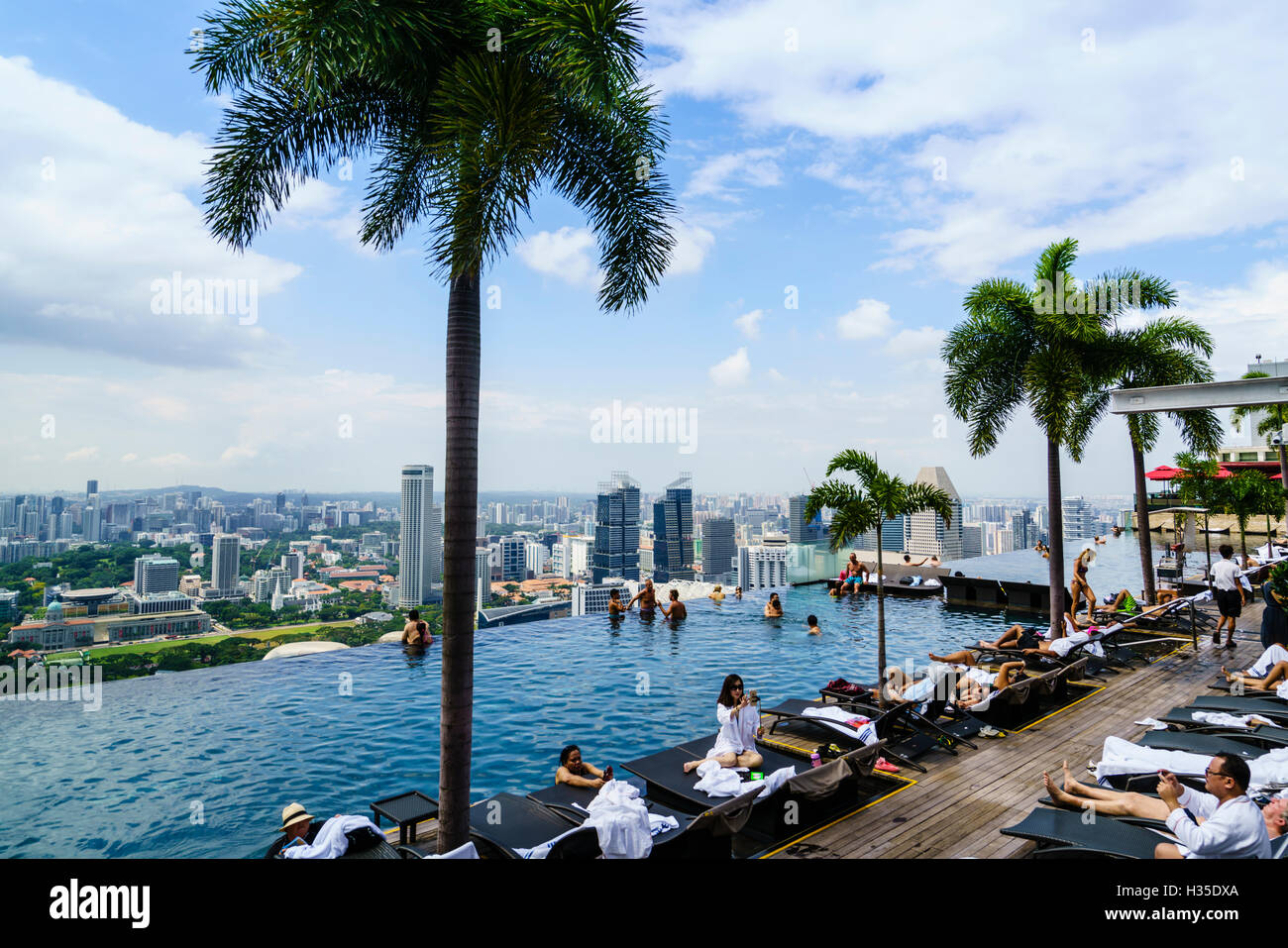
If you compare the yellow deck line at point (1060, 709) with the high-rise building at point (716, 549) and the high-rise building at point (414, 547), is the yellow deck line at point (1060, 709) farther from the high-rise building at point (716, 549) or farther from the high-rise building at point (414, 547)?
the high-rise building at point (716, 549)

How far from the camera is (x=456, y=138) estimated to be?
4.41 metres

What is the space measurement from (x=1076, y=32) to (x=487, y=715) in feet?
58.1

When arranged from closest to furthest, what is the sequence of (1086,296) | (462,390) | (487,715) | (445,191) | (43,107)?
(445,191), (462,390), (43,107), (487,715), (1086,296)

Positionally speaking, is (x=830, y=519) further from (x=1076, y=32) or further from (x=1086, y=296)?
(x=1076, y=32)

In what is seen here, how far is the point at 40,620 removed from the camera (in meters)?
15.4

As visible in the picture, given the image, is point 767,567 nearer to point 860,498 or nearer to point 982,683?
point 860,498

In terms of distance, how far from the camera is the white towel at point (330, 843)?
499 cm

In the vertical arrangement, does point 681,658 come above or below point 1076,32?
below

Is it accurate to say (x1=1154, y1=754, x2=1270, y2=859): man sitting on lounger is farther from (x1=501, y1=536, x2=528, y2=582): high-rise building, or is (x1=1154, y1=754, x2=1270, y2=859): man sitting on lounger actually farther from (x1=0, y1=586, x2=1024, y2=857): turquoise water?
(x1=501, y1=536, x2=528, y2=582): high-rise building

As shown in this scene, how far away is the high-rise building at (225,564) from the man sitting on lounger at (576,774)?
60.6ft

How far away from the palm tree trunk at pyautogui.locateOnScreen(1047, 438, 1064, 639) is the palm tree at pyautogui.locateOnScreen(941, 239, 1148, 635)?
0.07 feet

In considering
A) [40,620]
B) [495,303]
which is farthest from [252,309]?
[40,620]

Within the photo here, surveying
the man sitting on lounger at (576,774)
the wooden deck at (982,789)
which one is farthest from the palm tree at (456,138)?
the wooden deck at (982,789)

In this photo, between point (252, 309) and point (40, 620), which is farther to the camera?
point (40, 620)
